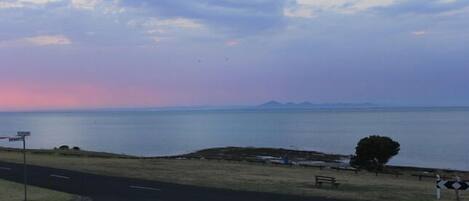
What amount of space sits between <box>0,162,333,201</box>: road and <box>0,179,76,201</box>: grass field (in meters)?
0.93

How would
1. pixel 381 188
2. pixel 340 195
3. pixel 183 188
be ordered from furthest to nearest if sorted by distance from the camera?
pixel 381 188 < pixel 183 188 < pixel 340 195

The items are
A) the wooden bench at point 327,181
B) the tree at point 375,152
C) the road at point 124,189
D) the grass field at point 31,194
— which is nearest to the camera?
the grass field at point 31,194

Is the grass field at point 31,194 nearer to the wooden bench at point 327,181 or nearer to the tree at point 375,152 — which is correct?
the wooden bench at point 327,181

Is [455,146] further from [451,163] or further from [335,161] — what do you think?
[335,161]

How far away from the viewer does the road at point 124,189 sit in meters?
19.9

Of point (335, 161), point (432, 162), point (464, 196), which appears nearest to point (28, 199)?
point (464, 196)

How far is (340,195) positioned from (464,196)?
16.7 ft

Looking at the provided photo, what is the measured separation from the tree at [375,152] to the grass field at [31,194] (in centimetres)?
3238

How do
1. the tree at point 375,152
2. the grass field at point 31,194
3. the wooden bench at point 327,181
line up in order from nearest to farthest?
1. the grass field at point 31,194
2. the wooden bench at point 327,181
3. the tree at point 375,152

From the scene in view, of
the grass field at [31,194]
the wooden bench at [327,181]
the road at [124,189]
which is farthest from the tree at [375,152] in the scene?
the grass field at [31,194]

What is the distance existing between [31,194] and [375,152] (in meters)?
33.9

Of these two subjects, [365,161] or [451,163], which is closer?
[365,161]

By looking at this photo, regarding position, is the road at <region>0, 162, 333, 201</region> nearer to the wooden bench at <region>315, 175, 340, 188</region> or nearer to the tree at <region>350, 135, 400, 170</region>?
the wooden bench at <region>315, 175, 340, 188</region>

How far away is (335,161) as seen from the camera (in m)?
70.5
